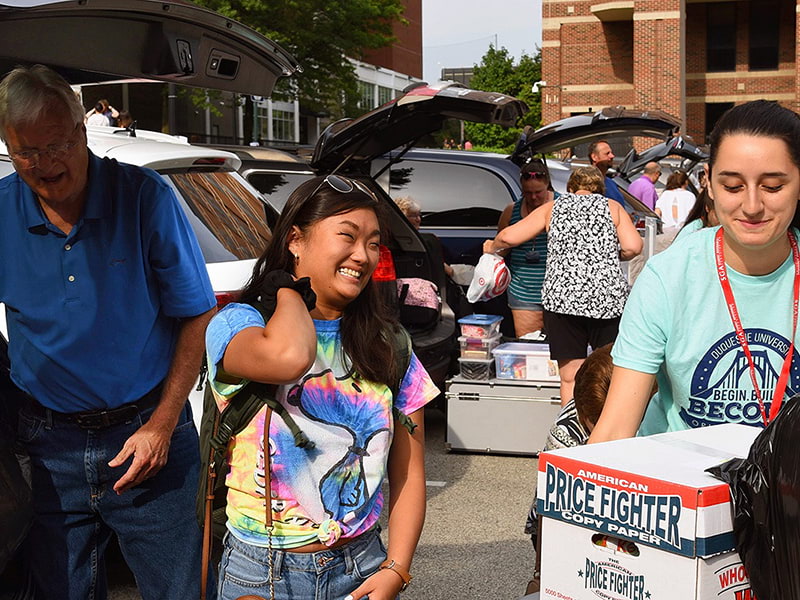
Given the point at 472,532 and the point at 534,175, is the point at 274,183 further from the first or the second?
the point at 472,532

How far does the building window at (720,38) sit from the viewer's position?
2029 inches

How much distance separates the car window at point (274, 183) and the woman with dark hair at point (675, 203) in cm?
794

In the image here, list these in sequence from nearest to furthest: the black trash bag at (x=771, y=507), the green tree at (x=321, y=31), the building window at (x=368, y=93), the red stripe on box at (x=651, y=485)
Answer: the black trash bag at (x=771, y=507) < the red stripe on box at (x=651, y=485) < the green tree at (x=321, y=31) < the building window at (x=368, y=93)

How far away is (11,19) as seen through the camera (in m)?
2.73

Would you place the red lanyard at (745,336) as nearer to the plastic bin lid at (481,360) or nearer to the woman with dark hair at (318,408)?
the woman with dark hair at (318,408)

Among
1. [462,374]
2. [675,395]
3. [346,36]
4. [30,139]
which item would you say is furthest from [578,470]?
[346,36]

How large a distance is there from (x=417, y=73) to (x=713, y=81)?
1460 inches

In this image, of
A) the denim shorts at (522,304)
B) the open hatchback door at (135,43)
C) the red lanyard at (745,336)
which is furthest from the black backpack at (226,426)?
the denim shorts at (522,304)

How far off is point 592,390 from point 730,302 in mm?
1239

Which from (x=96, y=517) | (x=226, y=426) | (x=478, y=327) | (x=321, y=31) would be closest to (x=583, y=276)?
(x=478, y=327)

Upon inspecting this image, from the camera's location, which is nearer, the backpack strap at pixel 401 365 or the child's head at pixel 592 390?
the backpack strap at pixel 401 365

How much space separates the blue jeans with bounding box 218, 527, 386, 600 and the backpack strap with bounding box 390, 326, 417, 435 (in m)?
0.31

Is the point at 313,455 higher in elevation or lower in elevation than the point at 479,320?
higher

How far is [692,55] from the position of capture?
171 ft
